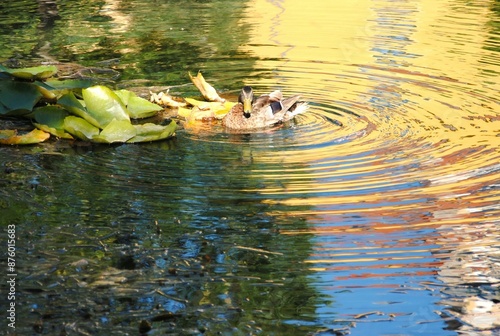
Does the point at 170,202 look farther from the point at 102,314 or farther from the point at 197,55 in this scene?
the point at 197,55

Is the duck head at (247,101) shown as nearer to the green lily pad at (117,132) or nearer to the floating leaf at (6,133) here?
the green lily pad at (117,132)

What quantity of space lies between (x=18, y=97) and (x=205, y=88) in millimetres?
1766

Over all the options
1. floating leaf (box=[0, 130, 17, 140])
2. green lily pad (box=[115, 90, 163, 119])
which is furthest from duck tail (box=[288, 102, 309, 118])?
floating leaf (box=[0, 130, 17, 140])

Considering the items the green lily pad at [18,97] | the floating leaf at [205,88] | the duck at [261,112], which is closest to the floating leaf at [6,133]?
the green lily pad at [18,97]

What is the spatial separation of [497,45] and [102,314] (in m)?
8.01

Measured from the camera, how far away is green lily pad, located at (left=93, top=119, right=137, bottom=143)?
7098 mm

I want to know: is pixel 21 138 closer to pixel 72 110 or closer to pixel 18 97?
pixel 72 110

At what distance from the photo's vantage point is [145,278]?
4492 mm

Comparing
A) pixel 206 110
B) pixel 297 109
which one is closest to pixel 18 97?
Answer: pixel 206 110

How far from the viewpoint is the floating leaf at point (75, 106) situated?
7.37m

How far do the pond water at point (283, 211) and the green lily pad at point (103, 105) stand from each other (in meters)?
0.48

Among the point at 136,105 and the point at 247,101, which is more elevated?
the point at 247,101

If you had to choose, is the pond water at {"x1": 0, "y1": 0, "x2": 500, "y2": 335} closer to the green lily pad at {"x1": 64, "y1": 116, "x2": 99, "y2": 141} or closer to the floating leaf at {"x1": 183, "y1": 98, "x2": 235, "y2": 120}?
the green lily pad at {"x1": 64, "y1": 116, "x2": 99, "y2": 141}

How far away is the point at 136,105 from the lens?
803 cm
